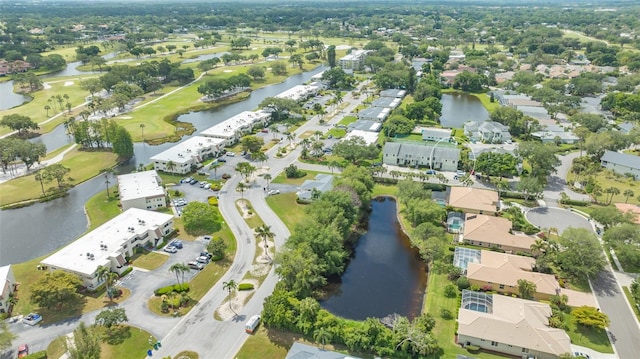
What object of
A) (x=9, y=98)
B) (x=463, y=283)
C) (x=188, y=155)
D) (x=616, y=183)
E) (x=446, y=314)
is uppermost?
(x=188, y=155)

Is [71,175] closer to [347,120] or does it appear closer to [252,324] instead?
[252,324]

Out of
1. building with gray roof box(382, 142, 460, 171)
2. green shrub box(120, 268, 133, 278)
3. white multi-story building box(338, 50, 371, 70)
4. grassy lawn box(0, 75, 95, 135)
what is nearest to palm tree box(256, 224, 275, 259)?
Result: green shrub box(120, 268, 133, 278)

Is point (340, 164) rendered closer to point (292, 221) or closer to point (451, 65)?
point (292, 221)

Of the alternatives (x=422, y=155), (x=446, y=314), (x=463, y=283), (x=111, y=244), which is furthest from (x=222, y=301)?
(x=422, y=155)

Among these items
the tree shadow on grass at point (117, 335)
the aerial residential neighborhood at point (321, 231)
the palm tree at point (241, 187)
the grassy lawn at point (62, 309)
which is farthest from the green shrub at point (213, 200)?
the tree shadow on grass at point (117, 335)

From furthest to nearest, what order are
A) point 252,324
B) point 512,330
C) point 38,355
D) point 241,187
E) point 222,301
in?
point 241,187
point 222,301
point 252,324
point 512,330
point 38,355

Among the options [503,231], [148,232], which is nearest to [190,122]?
[148,232]

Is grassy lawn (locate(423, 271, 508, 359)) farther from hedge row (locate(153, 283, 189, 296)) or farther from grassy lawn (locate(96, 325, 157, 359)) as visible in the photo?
grassy lawn (locate(96, 325, 157, 359))
